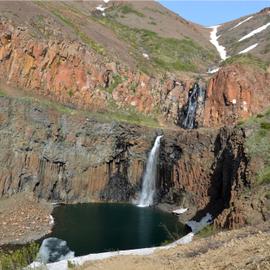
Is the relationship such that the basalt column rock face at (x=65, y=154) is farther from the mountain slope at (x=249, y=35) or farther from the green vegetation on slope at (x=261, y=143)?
the mountain slope at (x=249, y=35)

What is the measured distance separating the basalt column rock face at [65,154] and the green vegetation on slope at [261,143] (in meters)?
19.0

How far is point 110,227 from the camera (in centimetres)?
4169

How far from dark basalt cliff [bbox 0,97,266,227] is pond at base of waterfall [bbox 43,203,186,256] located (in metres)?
2.90

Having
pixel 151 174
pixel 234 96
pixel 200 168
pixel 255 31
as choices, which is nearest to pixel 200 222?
pixel 200 168

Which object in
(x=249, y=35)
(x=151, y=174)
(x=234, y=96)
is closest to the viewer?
(x=151, y=174)

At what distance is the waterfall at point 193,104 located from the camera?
70000mm

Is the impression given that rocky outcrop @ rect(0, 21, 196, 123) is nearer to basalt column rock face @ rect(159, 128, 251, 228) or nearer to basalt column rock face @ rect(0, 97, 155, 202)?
basalt column rock face @ rect(0, 97, 155, 202)

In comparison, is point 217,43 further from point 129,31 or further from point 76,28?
point 76,28

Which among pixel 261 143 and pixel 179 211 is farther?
pixel 179 211

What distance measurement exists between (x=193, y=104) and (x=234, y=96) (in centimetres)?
661

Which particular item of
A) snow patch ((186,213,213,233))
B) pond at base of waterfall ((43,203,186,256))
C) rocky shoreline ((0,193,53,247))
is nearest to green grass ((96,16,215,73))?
pond at base of waterfall ((43,203,186,256))

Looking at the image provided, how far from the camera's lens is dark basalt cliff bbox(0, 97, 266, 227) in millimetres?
48438

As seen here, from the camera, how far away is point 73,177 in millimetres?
53625

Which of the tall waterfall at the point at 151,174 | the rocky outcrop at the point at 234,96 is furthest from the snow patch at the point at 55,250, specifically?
the rocky outcrop at the point at 234,96
